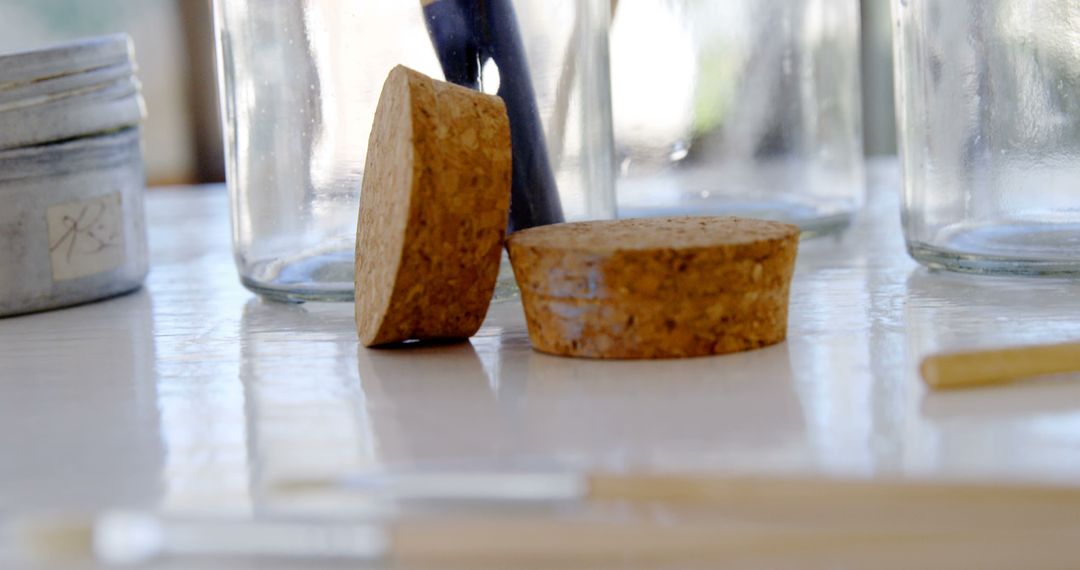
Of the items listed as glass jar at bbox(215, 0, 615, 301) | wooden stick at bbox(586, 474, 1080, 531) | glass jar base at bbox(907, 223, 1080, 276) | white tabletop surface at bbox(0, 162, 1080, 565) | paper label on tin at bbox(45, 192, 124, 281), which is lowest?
wooden stick at bbox(586, 474, 1080, 531)

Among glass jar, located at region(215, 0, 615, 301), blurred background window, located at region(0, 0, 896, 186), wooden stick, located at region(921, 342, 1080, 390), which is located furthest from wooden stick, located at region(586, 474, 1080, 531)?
blurred background window, located at region(0, 0, 896, 186)

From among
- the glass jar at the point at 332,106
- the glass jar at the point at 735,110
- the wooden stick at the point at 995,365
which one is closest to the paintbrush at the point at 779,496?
the wooden stick at the point at 995,365

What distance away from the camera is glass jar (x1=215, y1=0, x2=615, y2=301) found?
68 cm

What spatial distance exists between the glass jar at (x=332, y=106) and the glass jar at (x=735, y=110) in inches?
6.9

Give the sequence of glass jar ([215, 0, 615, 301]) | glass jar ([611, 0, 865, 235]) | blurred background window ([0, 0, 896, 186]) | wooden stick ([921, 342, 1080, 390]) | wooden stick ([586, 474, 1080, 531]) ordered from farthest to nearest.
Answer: blurred background window ([0, 0, 896, 186]), glass jar ([611, 0, 865, 235]), glass jar ([215, 0, 615, 301]), wooden stick ([921, 342, 1080, 390]), wooden stick ([586, 474, 1080, 531])

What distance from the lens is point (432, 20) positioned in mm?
663

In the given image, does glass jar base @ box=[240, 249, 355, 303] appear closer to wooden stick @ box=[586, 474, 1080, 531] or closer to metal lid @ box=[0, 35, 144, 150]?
metal lid @ box=[0, 35, 144, 150]

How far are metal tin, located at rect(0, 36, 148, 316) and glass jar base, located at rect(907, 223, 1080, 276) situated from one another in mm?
440

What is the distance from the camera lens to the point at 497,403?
50 centimetres

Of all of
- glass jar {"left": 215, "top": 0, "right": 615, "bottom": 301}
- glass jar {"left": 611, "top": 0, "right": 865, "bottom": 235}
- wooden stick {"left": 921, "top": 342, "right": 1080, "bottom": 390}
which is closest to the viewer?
wooden stick {"left": 921, "top": 342, "right": 1080, "bottom": 390}

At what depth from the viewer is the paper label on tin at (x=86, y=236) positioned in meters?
0.75

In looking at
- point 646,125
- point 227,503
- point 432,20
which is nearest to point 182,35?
point 646,125

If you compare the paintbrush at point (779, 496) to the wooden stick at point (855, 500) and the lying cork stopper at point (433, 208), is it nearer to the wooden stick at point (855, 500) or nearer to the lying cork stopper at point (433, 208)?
the wooden stick at point (855, 500)

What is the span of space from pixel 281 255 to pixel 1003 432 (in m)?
0.41
